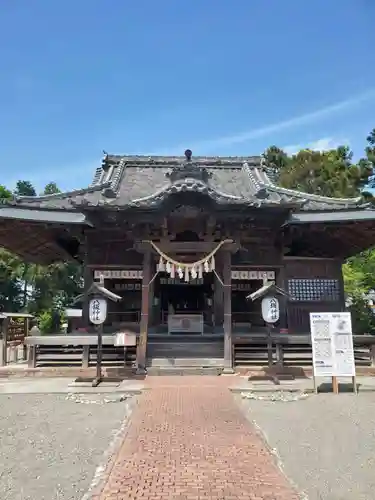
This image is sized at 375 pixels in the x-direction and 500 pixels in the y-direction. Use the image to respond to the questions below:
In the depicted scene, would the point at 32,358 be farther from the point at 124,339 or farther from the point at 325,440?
the point at 325,440

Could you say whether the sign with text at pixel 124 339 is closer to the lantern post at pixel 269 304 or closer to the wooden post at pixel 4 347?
the lantern post at pixel 269 304

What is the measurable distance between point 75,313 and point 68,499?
12.2 meters

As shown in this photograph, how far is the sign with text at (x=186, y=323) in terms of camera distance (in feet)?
49.8

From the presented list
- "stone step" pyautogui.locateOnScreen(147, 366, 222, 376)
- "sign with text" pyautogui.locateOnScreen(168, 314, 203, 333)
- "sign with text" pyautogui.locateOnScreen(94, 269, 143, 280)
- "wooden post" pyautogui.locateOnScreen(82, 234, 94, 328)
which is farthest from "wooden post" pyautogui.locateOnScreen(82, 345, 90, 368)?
"sign with text" pyautogui.locateOnScreen(168, 314, 203, 333)

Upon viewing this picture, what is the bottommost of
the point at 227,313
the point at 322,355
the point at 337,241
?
the point at 322,355

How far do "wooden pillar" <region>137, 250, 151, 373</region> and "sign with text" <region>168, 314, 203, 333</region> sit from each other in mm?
3329

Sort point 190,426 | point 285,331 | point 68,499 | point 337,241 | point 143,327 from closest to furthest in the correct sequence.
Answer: point 68,499 → point 190,426 → point 143,327 → point 285,331 → point 337,241

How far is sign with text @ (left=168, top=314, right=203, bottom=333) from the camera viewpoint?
49.8ft

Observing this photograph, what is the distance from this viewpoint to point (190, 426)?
21.6 feet

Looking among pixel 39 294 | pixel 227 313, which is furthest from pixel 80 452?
pixel 39 294

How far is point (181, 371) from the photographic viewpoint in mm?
11508

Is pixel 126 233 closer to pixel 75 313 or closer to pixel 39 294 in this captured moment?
pixel 75 313

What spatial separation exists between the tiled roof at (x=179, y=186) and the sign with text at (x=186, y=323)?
4.77 m

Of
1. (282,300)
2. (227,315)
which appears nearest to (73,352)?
(227,315)
